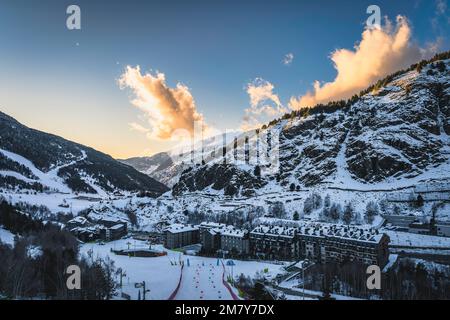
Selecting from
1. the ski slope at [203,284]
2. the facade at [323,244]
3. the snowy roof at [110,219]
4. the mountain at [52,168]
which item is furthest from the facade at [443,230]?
the mountain at [52,168]

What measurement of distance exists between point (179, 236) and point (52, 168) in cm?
12580

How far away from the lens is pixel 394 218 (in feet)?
172

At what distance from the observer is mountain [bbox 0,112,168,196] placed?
122m

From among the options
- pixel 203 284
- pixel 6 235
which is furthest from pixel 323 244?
pixel 6 235

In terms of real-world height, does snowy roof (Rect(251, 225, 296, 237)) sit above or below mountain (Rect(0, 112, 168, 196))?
below

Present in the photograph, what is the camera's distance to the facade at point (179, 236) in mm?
46000

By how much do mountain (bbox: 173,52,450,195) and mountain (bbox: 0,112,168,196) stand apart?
46.7m

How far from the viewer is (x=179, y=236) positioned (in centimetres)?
4688

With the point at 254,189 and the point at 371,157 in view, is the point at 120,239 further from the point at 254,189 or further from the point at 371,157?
the point at 371,157

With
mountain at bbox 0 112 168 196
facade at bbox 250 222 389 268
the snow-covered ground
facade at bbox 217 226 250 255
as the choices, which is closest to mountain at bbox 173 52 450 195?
facade at bbox 250 222 389 268

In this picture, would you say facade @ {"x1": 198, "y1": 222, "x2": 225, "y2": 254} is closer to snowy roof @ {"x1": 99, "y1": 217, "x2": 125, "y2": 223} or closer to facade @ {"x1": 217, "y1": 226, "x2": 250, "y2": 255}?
facade @ {"x1": 217, "y1": 226, "x2": 250, "y2": 255}

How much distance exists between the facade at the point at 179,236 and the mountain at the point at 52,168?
218 feet

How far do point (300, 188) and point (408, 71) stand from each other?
214ft
